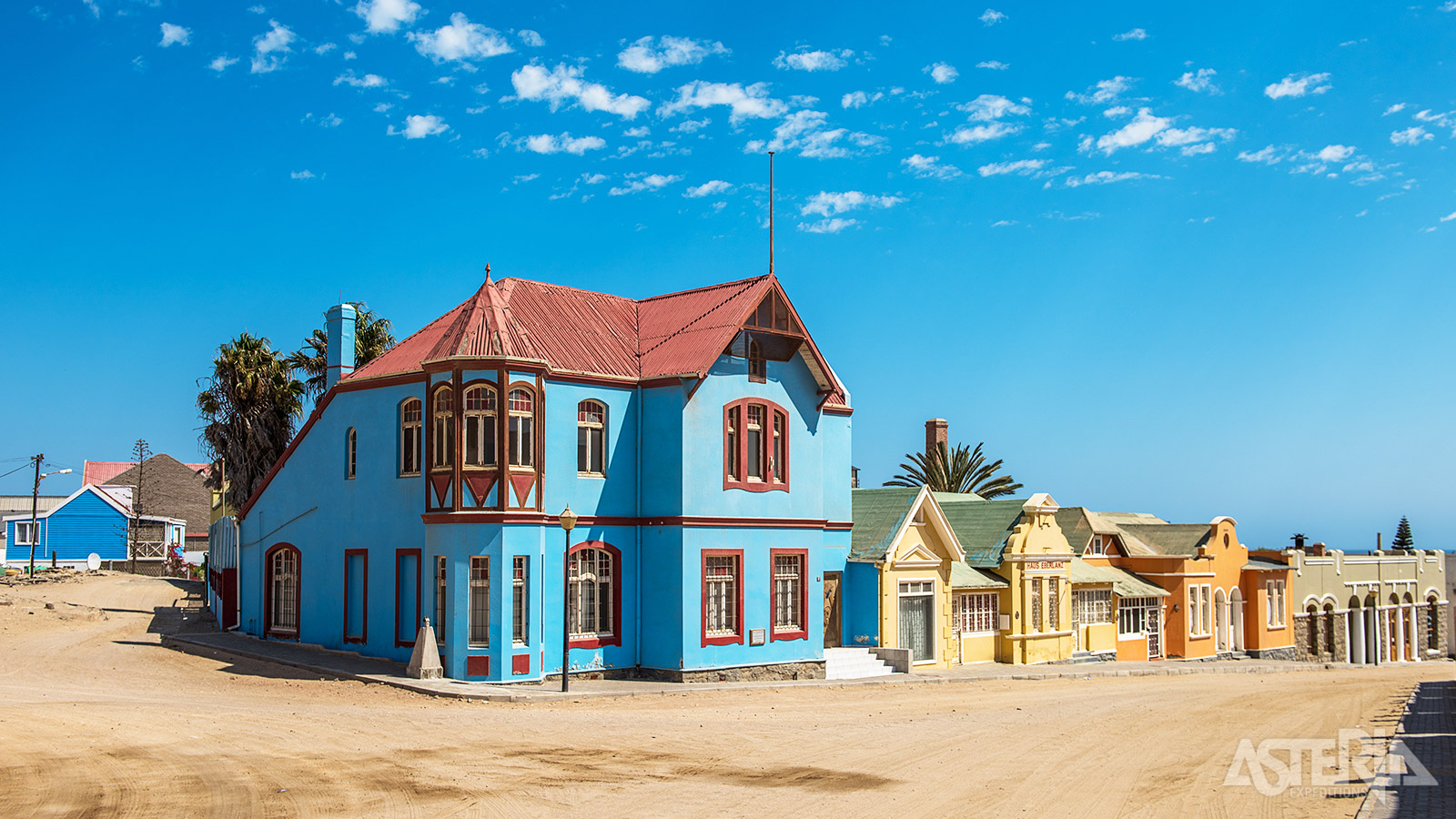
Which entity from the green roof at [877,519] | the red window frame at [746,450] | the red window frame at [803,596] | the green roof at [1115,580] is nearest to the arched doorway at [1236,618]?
the green roof at [1115,580]

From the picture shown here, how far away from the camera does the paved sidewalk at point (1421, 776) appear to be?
44.3 feet

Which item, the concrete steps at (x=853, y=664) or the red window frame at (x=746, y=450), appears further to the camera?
the concrete steps at (x=853, y=664)

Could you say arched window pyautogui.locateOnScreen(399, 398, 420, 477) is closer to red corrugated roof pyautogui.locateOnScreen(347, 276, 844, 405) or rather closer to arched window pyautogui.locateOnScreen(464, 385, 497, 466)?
red corrugated roof pyautogui.locateOnScreen(347, 276, 844, 405)

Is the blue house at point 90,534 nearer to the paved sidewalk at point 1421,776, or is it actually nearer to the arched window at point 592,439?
the arched window at point 592,439

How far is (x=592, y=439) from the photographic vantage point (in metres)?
27.5

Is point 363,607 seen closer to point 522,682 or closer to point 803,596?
point 522,682

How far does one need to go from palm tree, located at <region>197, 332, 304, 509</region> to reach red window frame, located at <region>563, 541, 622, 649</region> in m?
18.6

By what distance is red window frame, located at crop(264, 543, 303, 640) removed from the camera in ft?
98.2

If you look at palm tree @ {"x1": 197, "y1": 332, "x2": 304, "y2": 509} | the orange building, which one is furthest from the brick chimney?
palm tree @ {"x1": 197, "y1": 332, "x2": 304, "y2": 509}

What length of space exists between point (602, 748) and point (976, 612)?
847 inches

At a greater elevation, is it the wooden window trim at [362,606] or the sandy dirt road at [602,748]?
the wooden window trim at [362,606]

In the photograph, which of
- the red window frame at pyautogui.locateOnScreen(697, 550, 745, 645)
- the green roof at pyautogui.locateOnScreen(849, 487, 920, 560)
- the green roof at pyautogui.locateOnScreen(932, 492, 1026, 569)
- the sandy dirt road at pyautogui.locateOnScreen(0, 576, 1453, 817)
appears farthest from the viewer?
the green roof at pyautogui.locateOnScreen(932, 492, 1026, 569)

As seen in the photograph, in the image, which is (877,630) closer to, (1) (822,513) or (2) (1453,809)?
(1) (822,513)

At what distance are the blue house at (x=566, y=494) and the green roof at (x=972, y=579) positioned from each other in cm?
724
